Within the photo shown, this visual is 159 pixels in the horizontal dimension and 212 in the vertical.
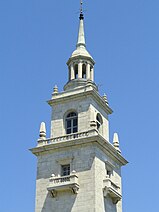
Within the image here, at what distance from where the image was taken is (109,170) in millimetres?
52219

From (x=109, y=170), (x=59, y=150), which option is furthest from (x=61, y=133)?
(x=109, y=170)

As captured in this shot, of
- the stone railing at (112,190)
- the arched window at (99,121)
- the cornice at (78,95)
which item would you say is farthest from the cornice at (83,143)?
the cornice at (78,95)

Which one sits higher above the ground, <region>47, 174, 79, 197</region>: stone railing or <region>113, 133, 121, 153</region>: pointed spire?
<region>113, 133, 121, 153</region>: pointed spire

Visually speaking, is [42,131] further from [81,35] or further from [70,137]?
[81,35]

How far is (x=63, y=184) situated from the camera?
48.9m

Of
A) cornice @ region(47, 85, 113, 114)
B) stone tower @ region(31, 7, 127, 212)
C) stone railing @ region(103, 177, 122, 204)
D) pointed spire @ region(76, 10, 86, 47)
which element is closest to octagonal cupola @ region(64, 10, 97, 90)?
stone tower @ region(31, 7, 127, 212)

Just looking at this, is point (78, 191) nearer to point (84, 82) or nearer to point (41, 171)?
point (41, 171)

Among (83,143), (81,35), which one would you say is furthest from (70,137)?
(81,35)

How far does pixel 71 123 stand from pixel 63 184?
6.84m

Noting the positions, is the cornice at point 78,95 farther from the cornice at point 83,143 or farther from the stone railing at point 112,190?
the stone railing at point 112,190

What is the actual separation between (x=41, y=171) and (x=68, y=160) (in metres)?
2.84

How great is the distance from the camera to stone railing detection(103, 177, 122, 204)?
163 feet

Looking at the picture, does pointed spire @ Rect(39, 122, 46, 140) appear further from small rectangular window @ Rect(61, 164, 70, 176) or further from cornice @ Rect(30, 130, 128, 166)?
small rectangular window @ Rect(61, 164, 70, 176)

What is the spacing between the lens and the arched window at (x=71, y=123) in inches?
2089
